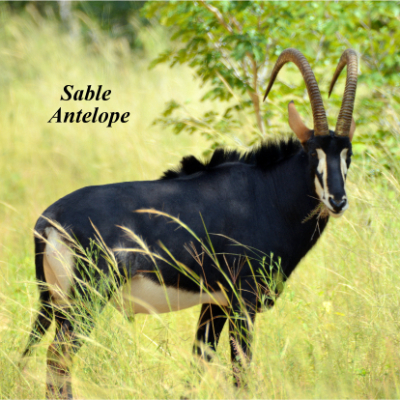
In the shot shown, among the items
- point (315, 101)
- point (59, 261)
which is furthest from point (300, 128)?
point (59, 261)

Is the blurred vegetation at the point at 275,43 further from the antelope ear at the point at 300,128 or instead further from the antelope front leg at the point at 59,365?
the antelope front leg at the point at 59,365

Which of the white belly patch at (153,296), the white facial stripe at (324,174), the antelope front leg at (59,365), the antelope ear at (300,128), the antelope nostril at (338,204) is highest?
the antelope ear at (300,128)

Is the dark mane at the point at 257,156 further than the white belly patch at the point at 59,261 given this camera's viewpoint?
Yes

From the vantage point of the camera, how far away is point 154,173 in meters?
7.32

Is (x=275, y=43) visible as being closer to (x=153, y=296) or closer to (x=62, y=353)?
(x=153, y=296)

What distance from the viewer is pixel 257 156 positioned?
381cm

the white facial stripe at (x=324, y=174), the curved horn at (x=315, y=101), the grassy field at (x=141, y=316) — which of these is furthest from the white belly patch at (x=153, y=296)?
the curved horn at (x=315, y=101)

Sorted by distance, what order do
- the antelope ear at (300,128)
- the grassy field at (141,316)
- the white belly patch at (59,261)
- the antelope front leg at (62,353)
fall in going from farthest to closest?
the antelope ear at (300,128), the white belly patch at (59,261), the antelope front leg at (62,353), the grassy field at (141,316)

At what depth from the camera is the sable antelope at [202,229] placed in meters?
3.29

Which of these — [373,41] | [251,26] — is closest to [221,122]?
[251,26]

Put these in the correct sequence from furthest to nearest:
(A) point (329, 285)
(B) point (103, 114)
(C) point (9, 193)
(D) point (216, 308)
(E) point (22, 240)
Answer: (B) point (103, 114) < (C) point (9, 193) < (E) point (22, 240) < (A) point (329, 285) < (D) point (216, 308)

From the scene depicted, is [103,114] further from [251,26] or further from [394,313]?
[394,313]

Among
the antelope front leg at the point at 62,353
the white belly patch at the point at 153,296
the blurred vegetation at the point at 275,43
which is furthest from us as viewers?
the blurred vegetation at the point at 275,43

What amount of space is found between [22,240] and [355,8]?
16.7 ft
